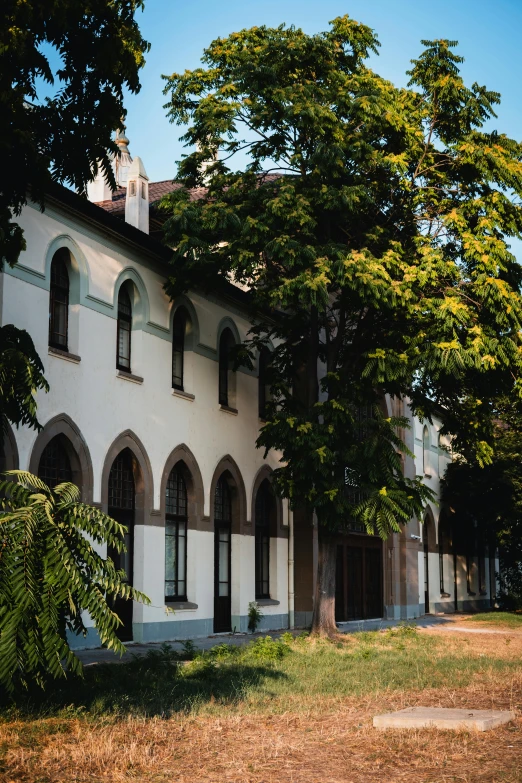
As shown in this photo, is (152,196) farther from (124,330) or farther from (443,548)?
(443,548)

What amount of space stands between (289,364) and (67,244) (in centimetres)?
627

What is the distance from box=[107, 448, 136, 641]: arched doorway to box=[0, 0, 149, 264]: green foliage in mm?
8498

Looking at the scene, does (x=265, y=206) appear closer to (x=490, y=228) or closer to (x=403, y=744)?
(x=490, y=228)

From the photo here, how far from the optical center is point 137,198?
23234 mm

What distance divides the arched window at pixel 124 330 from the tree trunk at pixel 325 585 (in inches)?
214

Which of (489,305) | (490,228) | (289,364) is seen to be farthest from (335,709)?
(289,364)

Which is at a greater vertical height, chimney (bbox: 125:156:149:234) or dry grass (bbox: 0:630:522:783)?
chimney (bbox: 125:156:149:234)

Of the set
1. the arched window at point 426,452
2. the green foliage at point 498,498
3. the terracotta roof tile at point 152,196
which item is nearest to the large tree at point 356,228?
the terracotta roof tile at point 152,196

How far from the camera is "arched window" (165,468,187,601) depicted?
66.1 ft

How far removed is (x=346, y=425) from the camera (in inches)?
765

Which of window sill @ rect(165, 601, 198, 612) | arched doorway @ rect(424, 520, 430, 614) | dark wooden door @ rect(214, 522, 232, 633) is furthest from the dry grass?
arched doorway @ rect(424, 520, 430, 614)

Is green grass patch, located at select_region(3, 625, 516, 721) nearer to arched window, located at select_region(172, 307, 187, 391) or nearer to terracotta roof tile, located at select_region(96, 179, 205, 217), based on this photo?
arched window, located at select_region(172, 307, 187, 391)

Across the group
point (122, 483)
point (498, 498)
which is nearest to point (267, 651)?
point (122, 483)

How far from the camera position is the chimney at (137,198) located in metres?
23.2
